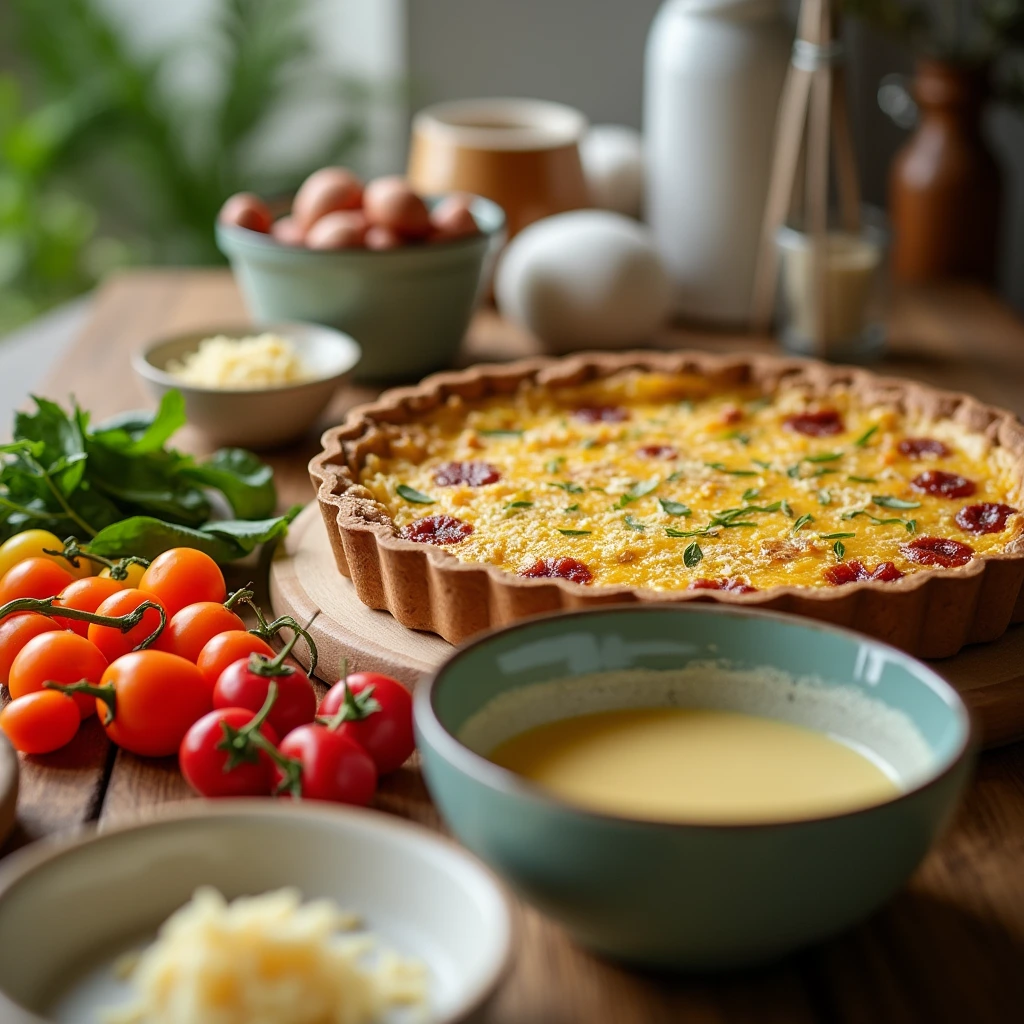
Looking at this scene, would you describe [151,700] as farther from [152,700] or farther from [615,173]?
[615,173]

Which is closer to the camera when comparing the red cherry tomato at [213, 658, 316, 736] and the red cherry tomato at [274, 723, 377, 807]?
the red cherry tomato at [274, 723, 377, 807]

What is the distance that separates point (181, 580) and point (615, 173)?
2807mm

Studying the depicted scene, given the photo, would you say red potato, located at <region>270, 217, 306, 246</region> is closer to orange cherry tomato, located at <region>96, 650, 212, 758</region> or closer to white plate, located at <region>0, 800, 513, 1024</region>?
orange cherry tomato, located at <region>96, 650, 212, 758</region>

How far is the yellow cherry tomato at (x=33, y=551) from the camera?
2369mm

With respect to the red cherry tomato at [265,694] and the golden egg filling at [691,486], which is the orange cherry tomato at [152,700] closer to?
the red cherry tomato at [265,694]

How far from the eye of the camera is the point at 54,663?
6.60ft

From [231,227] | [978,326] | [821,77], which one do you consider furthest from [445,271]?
[978,326]

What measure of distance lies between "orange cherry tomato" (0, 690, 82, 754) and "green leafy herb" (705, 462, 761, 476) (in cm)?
128

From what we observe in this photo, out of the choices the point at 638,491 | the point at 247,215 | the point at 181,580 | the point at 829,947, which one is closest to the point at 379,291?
the point at 247,215

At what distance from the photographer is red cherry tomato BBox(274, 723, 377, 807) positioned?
176 cm

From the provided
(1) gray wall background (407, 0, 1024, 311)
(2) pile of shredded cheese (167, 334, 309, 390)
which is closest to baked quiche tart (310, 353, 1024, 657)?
(2) pile of shredded cheese (167, 334, 309, 390)

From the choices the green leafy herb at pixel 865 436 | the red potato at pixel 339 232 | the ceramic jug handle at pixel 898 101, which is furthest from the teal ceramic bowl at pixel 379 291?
the ceramic jug handle at pixel 898 101

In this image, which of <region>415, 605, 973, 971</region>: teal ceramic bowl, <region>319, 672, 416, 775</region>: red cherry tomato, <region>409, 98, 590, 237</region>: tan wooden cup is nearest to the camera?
<region>415, 605, 973, 971</region>: teal ceramic bowl

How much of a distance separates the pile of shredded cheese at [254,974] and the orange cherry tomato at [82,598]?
92 centimetres
